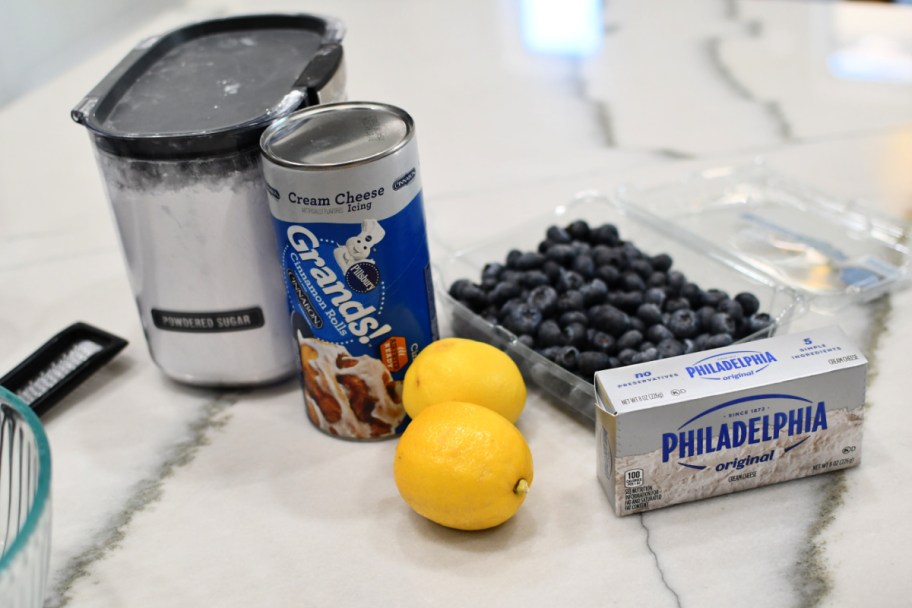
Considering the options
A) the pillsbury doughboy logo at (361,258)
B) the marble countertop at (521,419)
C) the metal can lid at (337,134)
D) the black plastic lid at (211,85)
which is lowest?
the marble countertop at (521,419)

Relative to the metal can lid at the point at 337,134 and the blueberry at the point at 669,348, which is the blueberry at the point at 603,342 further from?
the metal can lid at the point at 337,134

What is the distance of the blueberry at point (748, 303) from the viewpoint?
920mm

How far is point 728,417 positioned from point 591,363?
14 centimetres

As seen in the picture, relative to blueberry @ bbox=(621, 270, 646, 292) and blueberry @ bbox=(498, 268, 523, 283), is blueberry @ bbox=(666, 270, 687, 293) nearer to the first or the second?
blueberry @ bbox=(621, 270, 646, 292)

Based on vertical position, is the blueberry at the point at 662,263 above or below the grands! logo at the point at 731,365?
below

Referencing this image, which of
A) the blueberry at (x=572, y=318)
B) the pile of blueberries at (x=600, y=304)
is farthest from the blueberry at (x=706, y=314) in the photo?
the blueberry at (x=572, y=318)

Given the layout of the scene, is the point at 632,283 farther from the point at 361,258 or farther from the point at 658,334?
the point at 361,258

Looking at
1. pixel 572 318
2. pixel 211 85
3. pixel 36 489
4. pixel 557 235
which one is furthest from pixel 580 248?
pixel 36 489

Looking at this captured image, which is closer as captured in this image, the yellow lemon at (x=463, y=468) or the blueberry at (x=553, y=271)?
the yellow lemon at (x=463, y=468)

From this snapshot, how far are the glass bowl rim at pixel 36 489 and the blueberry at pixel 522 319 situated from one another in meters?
0.43

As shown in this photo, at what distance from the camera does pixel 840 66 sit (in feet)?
4.96

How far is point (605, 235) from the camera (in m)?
1.03

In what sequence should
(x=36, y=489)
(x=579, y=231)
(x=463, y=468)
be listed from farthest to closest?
(x=579, y=231), (x=463, y=468), (x=36, y=489)

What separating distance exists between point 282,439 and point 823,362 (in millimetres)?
460
